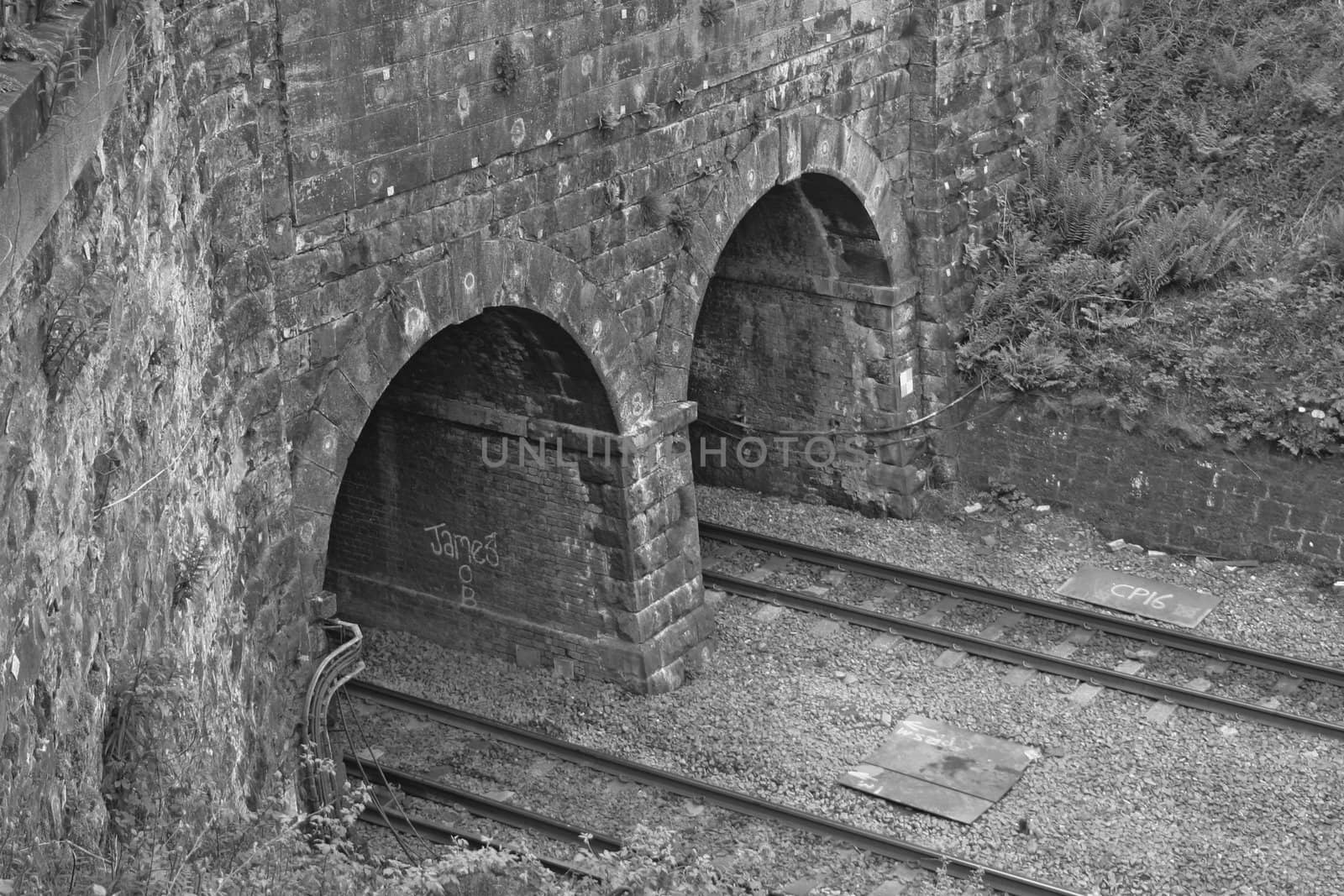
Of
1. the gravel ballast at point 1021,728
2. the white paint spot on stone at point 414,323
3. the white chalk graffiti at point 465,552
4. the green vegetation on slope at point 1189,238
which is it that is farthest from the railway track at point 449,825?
the green vegetation on slope at point 1189,238

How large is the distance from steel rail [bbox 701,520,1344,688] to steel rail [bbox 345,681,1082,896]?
3834mm

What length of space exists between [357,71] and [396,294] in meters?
1.41

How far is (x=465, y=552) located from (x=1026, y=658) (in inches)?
188

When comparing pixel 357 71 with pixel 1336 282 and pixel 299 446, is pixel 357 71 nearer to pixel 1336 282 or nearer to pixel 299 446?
pixel 299 446

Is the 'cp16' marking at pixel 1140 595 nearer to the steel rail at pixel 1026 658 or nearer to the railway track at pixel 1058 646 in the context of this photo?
the railway track at pixel 1058 646

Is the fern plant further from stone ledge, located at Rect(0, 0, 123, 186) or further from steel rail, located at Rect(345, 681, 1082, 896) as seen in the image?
Answer: stone ledge, located at Rect(0, 0, 123, 186)

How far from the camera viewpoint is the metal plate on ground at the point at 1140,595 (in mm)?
14203

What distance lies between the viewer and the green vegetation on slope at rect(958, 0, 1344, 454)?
1484 centimetres

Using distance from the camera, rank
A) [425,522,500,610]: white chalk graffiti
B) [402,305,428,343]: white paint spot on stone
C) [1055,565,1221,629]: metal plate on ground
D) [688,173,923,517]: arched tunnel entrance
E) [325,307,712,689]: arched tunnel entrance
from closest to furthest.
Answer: [402,305,428,343]: white paint spot on stone → [325,307,712,689]: arched tunnel entrance → [425,522,500,610]: white chalk graffiti → [1055,565,1221,629]: metal plate on ground → [688,173,923,517]: arched tunnel entrance

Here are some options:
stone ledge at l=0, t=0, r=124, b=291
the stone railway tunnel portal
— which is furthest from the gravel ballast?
stone ledge at l=0, t=0, r=124, b=291

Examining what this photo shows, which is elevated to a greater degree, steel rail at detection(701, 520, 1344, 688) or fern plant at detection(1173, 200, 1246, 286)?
fern plant at detection(1173, 200, 1246, 286)

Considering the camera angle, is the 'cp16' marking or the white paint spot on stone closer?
the white paint spot on stone

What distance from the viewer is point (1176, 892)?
10438 millimetres

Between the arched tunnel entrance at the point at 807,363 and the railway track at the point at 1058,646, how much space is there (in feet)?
4.23
